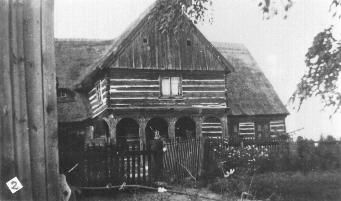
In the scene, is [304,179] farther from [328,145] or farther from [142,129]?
[142,129]

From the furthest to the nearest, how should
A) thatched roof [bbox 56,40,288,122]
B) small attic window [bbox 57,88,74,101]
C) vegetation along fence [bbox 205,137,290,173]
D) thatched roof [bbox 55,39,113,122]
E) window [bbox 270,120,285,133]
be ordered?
window [bbox 270,120,285,133], thatched roof [bbox 56,40,288,122], small attic window [bbox 57,88,74,101], thatched roof [bbox 55,39,113,122], vegetation along fence [bbox 205,137,290,173]

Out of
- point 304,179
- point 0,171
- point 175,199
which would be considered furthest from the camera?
point 304,179

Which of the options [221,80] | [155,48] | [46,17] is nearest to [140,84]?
[155,48]

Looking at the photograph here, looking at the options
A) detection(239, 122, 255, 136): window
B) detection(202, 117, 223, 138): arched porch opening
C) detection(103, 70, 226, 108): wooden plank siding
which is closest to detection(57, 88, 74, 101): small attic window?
detection(103, 70, 226, 108): wooden plank siding

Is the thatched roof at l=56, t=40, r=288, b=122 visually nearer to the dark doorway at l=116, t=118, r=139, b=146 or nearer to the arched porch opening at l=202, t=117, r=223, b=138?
the arched porch opening at l=202, t=117, r=223, b=138

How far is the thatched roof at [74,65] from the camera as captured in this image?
25766 mm

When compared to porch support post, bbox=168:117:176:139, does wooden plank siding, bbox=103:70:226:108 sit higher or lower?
higher

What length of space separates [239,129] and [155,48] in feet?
30.0

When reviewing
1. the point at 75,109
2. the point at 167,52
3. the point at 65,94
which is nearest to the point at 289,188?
the point at 167,52

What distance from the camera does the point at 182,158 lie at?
1229 centimetres

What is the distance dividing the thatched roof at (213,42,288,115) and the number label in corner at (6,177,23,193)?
26007 millimetres

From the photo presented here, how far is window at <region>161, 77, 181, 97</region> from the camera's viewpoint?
2412cm

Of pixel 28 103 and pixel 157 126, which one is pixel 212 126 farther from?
pixel 28 103

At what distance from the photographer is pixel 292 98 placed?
9.93m
